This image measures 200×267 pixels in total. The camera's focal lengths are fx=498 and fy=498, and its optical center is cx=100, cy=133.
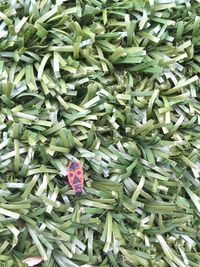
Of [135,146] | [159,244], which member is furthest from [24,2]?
[159,244]

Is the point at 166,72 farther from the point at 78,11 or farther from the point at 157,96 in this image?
the point at 78,11

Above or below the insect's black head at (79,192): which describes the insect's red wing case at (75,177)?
above

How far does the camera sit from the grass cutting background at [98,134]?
2.01m

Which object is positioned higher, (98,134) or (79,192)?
(98,134)

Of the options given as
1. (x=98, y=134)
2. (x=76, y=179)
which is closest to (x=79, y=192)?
(x=76, y=179)

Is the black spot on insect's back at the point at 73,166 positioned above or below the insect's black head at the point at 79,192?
above

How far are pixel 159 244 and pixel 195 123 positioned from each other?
22.0 inches

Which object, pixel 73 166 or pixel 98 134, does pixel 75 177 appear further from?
pixel 98 134

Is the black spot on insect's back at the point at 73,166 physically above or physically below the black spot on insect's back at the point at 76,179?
above

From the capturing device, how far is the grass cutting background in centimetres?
201

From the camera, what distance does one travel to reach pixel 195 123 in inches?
88.2

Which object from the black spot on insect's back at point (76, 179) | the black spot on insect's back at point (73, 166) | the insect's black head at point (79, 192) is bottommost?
the insect's black head at point (79, 192)

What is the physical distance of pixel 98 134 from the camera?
6.93ft

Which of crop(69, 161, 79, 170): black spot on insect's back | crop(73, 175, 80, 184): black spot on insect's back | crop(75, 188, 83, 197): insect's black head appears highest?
crop(69, 161, 79, 170): black spot on insect's back
